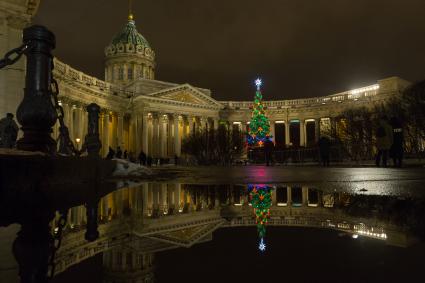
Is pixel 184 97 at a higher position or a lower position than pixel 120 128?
higher

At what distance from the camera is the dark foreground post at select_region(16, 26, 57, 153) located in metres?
4.68

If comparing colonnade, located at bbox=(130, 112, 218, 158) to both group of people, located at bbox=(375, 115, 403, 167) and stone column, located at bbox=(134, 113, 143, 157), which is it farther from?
group of people, located at bbox=(375, 115, 403, 167)

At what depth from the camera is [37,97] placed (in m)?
4.75

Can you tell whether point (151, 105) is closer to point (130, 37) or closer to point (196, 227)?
point (130, 37)

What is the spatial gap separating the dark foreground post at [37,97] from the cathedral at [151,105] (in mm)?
31213

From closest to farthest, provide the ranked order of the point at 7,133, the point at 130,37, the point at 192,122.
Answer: the point at 7,133 < the point at 192,122 < the point at 130,37

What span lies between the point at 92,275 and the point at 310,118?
58.8 m

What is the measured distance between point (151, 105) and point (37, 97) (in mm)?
45888

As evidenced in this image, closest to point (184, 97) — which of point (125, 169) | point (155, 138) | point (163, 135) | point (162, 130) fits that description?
point (162, 130)

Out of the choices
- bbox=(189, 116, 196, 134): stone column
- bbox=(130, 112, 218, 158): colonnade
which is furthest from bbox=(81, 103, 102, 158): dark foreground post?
bbox=(189, 116, 196, 134): stone column

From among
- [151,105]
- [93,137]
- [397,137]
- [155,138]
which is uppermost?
[151,105]

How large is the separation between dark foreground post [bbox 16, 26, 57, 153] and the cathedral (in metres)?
31.2

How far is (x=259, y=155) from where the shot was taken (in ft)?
107

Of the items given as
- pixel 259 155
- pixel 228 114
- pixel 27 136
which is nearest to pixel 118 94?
pixel 228 114
